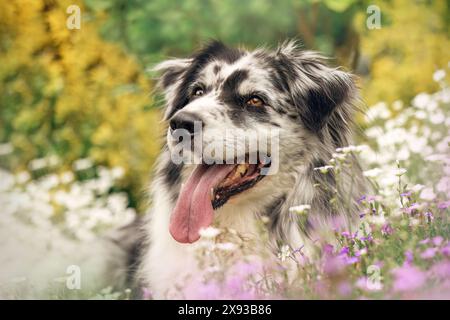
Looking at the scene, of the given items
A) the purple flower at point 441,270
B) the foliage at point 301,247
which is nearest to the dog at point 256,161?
the foliage at point 301,247

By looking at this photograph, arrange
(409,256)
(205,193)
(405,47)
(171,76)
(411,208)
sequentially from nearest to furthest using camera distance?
(409,256) < (411,208) < (205,193) < (171,76) < (405,47)

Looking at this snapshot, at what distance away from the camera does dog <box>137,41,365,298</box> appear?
385 centimetres

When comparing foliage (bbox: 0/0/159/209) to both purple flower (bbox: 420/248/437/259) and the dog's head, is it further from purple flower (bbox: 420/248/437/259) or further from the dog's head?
purple flower (bbox: 420/248/437/259)

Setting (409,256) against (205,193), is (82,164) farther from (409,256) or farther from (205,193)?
(409,256)

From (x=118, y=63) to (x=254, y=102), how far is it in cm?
285

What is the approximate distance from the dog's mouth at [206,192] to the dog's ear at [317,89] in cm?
42

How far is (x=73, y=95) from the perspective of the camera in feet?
21.3

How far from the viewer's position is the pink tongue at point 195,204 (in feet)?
12.6

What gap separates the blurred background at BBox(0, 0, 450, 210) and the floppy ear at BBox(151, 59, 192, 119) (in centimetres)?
157

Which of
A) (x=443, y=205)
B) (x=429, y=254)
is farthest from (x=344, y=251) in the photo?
(x=443, y=205)

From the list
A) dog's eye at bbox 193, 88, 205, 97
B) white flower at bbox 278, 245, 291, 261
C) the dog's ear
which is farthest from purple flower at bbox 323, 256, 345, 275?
dog's eye at bbox 193, 88, 205, 97

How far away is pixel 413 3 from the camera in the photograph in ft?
19.8
